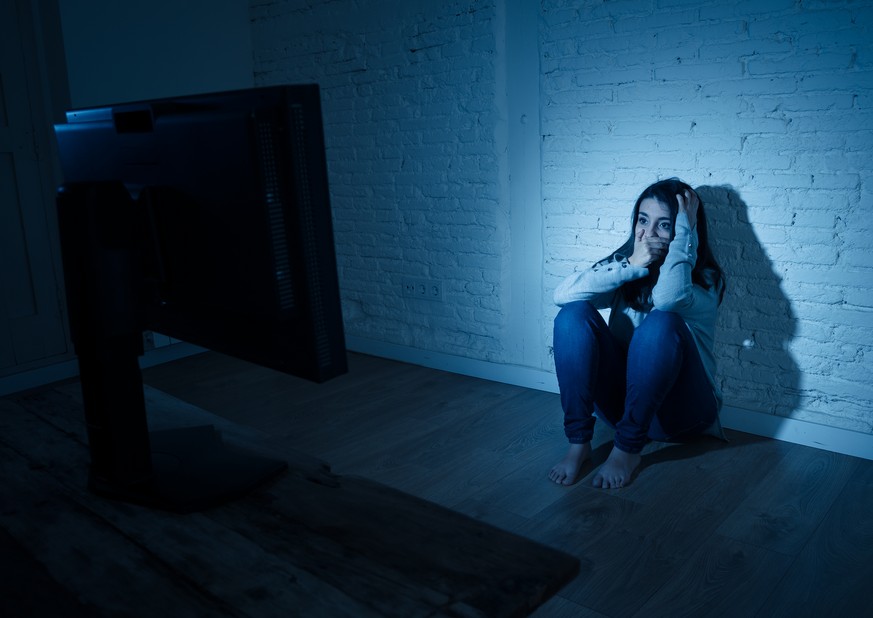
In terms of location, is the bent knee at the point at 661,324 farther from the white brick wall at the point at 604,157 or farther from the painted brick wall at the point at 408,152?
the painted brick wall at the point at 408,152

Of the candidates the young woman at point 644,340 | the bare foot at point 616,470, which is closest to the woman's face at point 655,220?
the young woman at point 644,340

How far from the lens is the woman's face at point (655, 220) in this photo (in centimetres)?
231

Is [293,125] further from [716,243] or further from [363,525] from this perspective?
[716,243]

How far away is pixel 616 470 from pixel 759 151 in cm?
120

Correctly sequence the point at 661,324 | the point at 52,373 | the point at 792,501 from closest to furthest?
the point at 792,501
the point at 661,324
the point at 52,373

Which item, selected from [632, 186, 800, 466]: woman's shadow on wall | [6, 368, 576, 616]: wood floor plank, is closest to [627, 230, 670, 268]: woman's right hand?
[632, 186, 800, 466]: woman's shadow on wall

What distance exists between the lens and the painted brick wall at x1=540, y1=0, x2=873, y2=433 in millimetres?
2238

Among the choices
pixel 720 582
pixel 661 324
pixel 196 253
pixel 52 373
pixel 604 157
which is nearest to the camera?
pixel 196 253

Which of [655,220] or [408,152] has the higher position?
[408,152]

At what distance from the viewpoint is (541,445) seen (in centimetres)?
257

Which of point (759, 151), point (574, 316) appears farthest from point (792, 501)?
point (759, 151)

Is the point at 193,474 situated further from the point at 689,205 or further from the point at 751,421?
the point at 751,421

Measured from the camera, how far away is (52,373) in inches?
133

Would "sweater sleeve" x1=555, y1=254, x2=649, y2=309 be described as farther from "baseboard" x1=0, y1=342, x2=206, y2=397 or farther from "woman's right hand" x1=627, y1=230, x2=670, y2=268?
"baseboard" x1=0, y1=342, x2=206, y2=397
